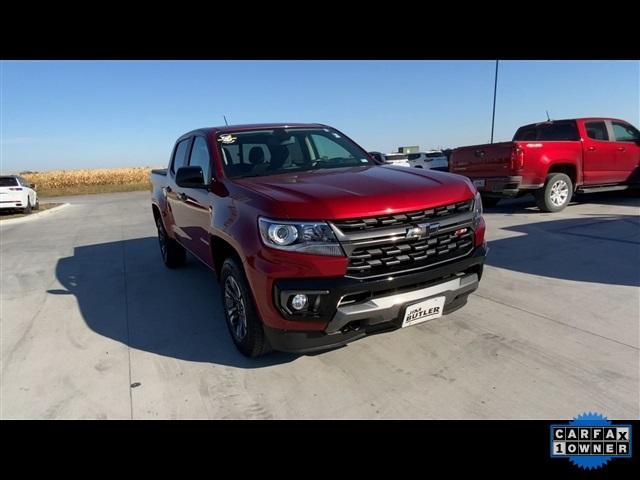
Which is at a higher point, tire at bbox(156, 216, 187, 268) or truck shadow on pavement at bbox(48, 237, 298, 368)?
tire at bbox(156, 216, 187, 268)

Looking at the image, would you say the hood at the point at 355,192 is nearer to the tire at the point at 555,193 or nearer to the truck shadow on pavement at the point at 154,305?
the truck shadow on pavement at the point at 154,305

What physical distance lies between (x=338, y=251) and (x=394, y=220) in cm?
41

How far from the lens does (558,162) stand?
27.2ft

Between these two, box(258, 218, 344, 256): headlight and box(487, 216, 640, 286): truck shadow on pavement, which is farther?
box(487, 216, 640, 286): truck shadow on pavement

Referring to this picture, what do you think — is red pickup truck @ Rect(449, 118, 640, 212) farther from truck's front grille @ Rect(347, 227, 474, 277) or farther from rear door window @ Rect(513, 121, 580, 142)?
truck's front grille @ Rect(347, 227, 474, 277)

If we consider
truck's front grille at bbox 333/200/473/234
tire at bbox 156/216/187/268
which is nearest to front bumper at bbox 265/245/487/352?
truck's front grille at bbox 333/200/473/234

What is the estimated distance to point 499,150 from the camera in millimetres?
8094

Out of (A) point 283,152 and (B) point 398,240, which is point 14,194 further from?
(B) point 398,240

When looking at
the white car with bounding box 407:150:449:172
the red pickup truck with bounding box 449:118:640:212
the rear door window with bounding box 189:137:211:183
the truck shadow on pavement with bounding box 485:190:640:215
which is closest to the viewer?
the rear door window with bounding box 189:137:211:183

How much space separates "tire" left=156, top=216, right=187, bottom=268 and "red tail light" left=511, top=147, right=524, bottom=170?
608 cm

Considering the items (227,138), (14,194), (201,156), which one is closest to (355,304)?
(227,138)

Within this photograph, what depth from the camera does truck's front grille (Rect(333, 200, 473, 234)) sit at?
99.9 inches
